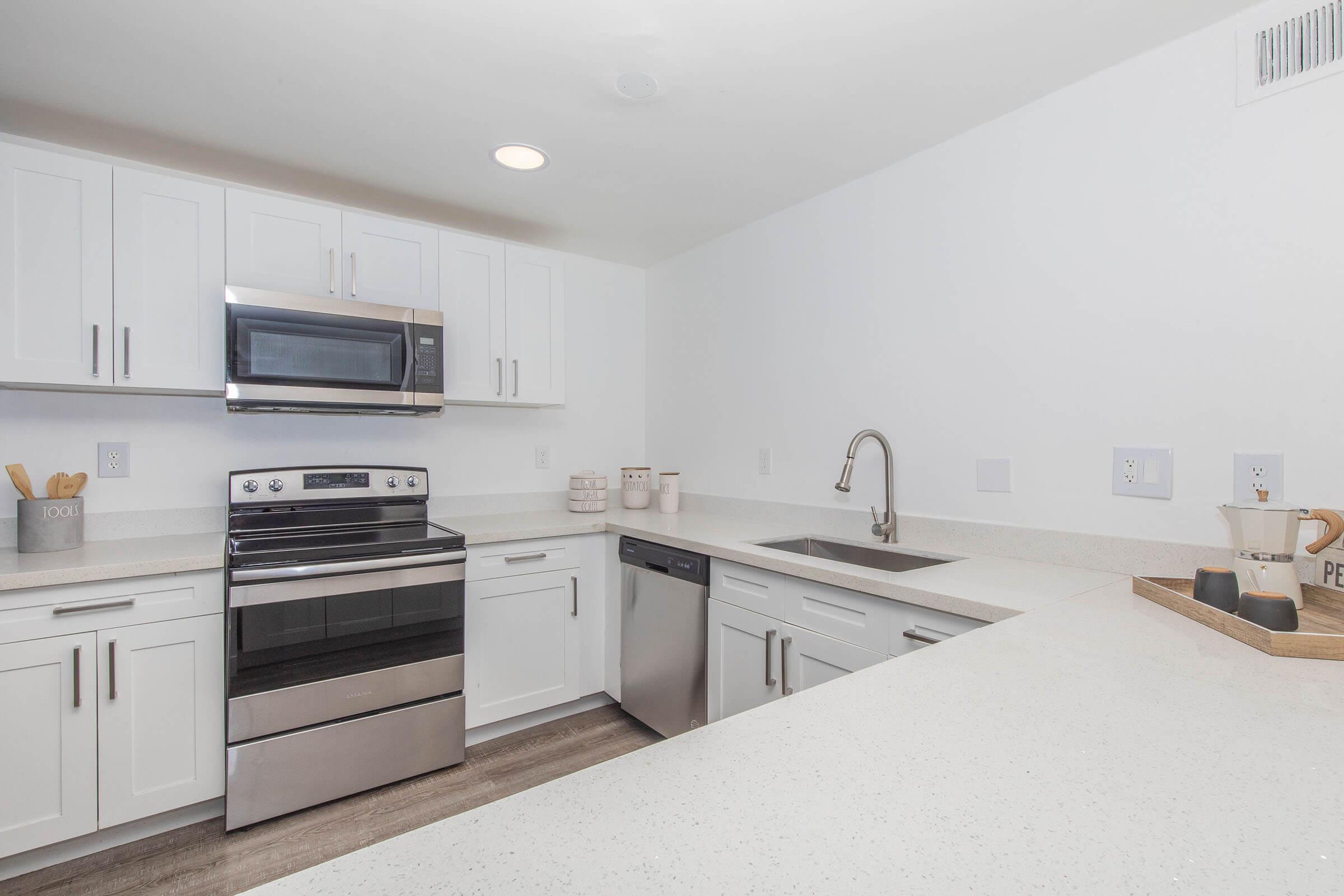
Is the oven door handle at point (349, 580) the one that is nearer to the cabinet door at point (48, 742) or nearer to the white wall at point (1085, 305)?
the cabinet door at point (48, 742)

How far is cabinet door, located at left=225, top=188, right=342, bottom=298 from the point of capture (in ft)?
6.98

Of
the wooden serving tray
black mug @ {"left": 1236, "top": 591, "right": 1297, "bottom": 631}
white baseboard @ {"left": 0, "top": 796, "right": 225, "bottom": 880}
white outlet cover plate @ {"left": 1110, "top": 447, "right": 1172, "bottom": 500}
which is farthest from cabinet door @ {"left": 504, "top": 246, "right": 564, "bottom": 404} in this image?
black mug @ {"left": 1236, "top": 591, "right": 1297, "bottom": 631}

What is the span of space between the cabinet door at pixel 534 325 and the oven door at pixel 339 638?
0.89 m

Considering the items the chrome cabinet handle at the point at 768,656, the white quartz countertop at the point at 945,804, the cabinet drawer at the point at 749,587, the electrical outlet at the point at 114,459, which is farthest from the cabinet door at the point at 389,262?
the white quartz countertop at the point at 945,804

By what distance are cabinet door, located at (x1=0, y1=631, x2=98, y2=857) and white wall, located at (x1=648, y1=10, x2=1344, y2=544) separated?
241cm

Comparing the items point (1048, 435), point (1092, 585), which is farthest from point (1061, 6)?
point (1092, 585)

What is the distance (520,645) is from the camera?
8.25 feet

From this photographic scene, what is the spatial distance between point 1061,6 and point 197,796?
10.6 feet

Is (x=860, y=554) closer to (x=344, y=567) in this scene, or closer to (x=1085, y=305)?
(x=1085, y=305)

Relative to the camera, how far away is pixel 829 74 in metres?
1.74

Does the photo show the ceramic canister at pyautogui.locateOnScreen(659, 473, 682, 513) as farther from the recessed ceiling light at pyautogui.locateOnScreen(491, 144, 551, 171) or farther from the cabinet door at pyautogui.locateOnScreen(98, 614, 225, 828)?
the cabinet door at pyautogui.locateOnScreen(98, 614, 225, 828)

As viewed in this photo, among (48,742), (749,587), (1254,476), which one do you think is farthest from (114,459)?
(1254,476)

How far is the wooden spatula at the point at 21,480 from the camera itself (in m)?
1.92

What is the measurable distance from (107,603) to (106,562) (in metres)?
0.12
